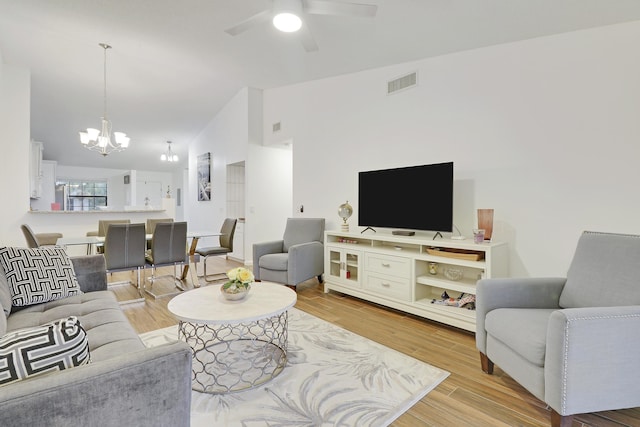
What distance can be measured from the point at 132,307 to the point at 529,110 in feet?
14.6

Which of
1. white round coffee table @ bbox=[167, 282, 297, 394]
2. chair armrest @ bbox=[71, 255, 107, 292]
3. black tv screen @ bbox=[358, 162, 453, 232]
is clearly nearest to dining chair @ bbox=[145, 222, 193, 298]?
chair armrest @ bbox=[71, 255, 107, 292]

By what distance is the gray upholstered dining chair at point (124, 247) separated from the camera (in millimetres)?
3531

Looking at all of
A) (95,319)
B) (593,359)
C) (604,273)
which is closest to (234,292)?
(95,319)

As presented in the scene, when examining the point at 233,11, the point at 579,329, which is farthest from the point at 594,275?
the point at 233,11

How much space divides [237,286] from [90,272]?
4.46 feet

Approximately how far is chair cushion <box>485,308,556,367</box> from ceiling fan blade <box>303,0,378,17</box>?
2211 mm

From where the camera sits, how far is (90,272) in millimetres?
2570

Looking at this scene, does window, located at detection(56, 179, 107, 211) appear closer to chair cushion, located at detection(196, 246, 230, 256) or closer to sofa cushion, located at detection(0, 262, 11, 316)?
chair cushion, located at detection(196, 246, 230, 256)

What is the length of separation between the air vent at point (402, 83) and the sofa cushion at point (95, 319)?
353 cm

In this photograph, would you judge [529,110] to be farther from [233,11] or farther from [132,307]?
[132,307]

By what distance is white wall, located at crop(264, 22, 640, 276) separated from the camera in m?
2.43

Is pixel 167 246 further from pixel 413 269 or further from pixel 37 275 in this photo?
pixel 413 269

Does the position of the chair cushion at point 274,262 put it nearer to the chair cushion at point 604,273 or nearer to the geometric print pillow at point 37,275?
the geometric print pillow at point 37,275

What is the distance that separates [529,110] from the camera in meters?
2.82
